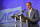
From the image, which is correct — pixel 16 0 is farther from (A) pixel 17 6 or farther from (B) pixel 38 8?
(B) pixel 38 8

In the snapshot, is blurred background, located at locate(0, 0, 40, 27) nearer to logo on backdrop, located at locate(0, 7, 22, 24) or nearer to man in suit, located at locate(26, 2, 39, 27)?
logo on backdrop, located at locate(0, 7, 22, 24)

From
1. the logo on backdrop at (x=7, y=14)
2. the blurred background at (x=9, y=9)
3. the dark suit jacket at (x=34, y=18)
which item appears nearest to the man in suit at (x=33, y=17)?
the dark suit jacket at (x=34, y=18)

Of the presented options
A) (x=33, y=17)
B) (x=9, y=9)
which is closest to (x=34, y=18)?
(x=33, y=17)

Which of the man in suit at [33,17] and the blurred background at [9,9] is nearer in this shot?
the man in suit at [33,17]

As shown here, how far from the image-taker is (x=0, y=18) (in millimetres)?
4418

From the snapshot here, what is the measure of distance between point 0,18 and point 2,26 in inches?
16.3

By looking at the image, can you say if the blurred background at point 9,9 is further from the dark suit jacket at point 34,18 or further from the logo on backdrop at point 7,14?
the dark suit jacket at point 34,18

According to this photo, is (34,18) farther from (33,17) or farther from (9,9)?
(9,9)

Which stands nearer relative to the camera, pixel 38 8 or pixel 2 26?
pixel 38 8

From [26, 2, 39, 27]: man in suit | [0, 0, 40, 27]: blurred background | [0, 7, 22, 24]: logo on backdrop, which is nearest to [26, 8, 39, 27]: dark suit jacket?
[26, 2, 39, 27]: man in suit

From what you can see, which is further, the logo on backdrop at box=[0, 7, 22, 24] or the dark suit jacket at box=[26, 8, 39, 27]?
the logo on backdrop at box=[0, 7, 22, 24]

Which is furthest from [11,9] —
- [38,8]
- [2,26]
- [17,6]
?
[38,8]

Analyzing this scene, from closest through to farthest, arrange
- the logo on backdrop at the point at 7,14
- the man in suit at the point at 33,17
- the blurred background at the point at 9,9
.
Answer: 1. the man in suit at the point at 33,17
2. the blurred background at the point at 9,9
3. the logo on backdrop at the point at 7,14

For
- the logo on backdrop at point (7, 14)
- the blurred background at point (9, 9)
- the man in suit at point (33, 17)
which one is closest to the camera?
the man in suit at point (33, 17)
